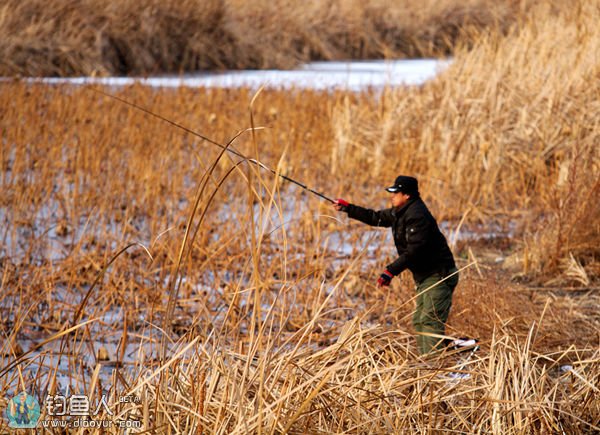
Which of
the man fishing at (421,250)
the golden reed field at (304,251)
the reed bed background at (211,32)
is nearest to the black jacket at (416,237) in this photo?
the man fishing at (421,250)

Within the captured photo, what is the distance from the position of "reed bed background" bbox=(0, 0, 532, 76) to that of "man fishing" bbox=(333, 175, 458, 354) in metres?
7.71

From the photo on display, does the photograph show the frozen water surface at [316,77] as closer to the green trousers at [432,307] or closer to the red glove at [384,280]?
the green trousers at [432,307]

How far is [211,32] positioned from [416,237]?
41.9ft

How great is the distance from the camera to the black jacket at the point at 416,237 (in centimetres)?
293

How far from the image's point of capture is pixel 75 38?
41.6ft

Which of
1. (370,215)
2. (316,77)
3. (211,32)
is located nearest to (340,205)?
(370,215)

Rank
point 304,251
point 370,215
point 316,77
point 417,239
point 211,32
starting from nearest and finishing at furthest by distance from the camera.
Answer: point 417,239 → point 370,215 → point 304,251 → point 316,77 → point 211,32

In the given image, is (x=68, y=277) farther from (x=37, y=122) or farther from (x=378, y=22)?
(x=378, y=22)

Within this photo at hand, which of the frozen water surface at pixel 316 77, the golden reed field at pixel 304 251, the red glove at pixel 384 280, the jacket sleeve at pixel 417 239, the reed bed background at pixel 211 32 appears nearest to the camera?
the golden reed field at pixel 304 251

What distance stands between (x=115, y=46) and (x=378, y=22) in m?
6.60

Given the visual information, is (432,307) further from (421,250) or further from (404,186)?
(404,186)

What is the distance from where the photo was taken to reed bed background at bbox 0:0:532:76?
1227 cm

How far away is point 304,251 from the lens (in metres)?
4.59

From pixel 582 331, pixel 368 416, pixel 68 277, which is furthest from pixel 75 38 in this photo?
pixel 368 416
